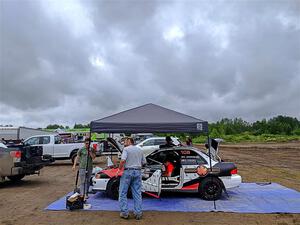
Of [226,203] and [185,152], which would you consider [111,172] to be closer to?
[185,152]

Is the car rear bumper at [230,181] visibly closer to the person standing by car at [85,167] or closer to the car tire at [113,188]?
the car tire at [113,188]

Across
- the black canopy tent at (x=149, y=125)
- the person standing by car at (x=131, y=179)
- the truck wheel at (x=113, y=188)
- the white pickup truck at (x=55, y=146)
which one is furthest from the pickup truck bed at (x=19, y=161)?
the white pickup truck at (x=55, y=146)

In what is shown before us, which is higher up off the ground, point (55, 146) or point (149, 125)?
point (149, 125)

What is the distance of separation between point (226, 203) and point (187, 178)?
1.16m

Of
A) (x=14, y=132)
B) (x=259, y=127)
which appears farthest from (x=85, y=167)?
(x=259, y=127)

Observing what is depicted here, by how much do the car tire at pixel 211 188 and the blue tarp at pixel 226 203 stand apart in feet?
0.52

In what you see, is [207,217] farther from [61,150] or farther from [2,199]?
[61,150]

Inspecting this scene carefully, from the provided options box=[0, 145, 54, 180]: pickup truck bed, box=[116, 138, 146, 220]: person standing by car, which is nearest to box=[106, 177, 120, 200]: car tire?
box=[116, 138, 146, 220]: person standing by car

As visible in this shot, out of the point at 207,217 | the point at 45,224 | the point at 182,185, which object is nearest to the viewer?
the point at 45,224

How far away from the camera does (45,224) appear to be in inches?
273

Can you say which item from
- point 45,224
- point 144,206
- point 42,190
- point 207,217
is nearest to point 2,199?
point 42,190

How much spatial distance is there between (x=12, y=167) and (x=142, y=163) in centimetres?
565

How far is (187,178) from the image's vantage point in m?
9.24

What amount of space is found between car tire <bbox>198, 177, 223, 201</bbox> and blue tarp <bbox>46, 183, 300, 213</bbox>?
→ 159 mm
